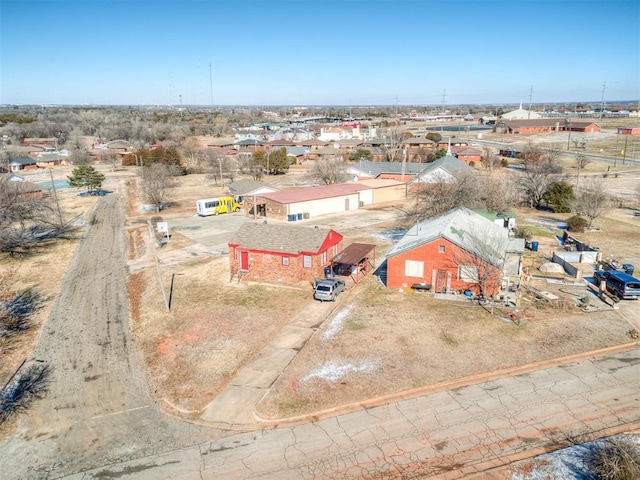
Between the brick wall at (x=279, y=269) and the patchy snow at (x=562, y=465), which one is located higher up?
the brick wall at (x=279, y=269)

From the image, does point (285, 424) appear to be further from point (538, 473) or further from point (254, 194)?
point (254, 194)

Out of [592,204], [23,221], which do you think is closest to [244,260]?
[23,221]

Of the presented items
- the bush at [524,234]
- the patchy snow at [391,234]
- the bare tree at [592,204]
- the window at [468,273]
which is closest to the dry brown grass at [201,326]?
the window at [468,273]

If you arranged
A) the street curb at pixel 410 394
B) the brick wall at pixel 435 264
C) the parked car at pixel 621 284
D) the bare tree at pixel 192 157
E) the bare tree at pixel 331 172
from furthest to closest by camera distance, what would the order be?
the bare tree at pixel 192 157
the bare tree at pixel 331 172
the brick wall at pixel 435 264
the parked car at pixel 621 284
the street curb at pixel 410 394

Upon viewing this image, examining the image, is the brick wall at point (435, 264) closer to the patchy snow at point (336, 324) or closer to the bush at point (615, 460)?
the patchy snow at point (336, 324)

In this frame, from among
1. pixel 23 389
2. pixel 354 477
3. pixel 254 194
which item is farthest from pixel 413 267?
pixel 254 194

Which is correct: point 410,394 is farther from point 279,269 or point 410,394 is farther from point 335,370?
point 279,269
